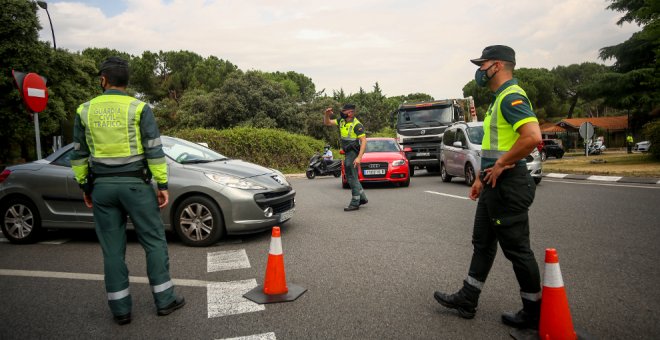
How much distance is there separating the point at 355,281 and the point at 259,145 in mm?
19680

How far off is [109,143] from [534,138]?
3.05 m

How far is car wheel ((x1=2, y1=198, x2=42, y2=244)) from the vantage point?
6223 millimetres

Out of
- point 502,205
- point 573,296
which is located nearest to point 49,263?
point 502,205

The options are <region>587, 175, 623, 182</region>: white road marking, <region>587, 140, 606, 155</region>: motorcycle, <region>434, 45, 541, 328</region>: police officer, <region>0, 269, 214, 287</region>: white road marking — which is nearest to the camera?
<region>434, 45, 541, 328</region>: police officer

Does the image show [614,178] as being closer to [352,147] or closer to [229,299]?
[352,147]

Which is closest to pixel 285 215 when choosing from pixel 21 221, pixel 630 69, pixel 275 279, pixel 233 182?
pixel 233 182

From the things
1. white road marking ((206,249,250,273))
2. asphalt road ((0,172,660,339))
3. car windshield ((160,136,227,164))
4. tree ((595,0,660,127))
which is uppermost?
tree ((595,0,660,127))

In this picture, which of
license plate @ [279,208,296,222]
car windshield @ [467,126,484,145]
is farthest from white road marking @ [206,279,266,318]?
car windshield @ [467,126,484,145]

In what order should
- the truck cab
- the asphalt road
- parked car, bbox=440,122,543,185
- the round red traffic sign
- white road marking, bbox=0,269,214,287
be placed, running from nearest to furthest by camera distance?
the asphalt road
white road marking, bbox=0,269,214,287
the round red traffic sign
parked car, bbox=440,122,543,185
the truck cab

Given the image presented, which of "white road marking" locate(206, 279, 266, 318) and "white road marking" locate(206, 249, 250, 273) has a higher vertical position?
"white road marking" locate(206, 249, 250, 273)

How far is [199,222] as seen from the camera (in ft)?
18.7

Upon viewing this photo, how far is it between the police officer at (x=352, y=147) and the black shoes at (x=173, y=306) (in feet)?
16.9

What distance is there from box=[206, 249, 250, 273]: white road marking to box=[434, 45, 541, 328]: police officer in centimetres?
244

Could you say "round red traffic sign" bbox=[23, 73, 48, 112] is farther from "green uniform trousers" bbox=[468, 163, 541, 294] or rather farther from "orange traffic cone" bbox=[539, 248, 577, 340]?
"orange traffic cone" bbox=[539, 248, 577, 340]
